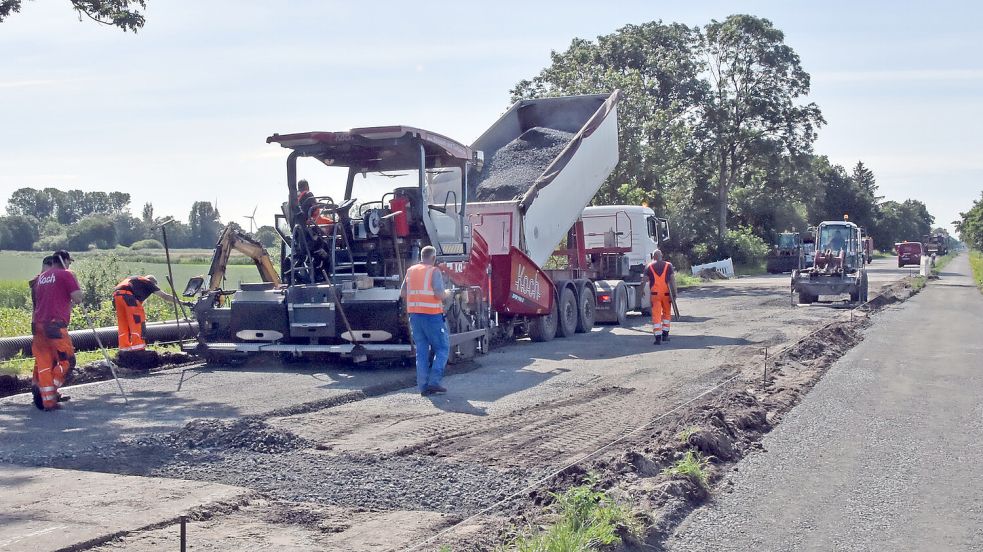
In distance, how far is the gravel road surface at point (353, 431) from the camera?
6.00 m

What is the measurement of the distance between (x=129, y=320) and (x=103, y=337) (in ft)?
4.72

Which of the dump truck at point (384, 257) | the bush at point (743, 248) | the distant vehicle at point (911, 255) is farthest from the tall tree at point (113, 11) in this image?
the distant vehicle at point (911, 255)

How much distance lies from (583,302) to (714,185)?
42.1m

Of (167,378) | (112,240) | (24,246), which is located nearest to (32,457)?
(167,378)

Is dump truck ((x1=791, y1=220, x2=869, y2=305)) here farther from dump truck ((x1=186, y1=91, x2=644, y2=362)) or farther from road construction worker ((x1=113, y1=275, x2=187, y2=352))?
road construction worker ((x1=113, y1=275, x2=187, y2=352))

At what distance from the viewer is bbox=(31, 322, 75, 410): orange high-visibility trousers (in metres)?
9.61

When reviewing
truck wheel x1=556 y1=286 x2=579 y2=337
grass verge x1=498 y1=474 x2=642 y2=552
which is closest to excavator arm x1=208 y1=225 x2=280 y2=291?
truck wheel x1=556 y1=286 x2=579 y2=337

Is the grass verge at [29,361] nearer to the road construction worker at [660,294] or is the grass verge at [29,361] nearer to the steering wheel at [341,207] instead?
the steering wheel at [341,207]

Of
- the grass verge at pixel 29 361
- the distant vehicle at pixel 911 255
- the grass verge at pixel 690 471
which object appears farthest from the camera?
the distant vehicle at pixel 911 255

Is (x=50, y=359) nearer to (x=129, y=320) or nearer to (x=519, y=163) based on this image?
(x=129, y=320)

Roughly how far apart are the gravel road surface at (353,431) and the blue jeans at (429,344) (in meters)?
0.25

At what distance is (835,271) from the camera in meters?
26.0

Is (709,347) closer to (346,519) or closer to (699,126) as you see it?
(346,519)

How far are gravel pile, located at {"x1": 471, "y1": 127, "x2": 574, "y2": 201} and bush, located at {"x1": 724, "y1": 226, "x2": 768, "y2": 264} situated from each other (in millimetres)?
37167
